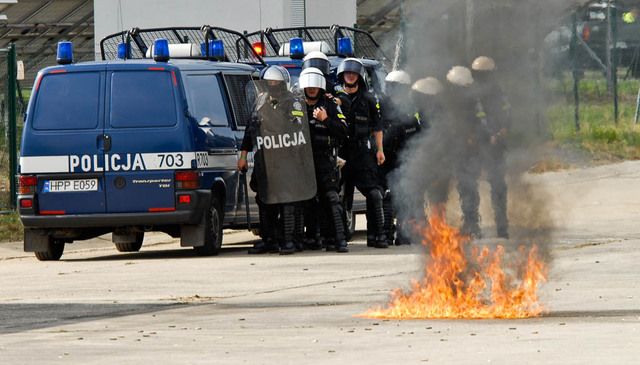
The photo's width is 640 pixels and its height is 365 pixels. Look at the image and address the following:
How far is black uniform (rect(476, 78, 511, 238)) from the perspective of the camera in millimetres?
11664

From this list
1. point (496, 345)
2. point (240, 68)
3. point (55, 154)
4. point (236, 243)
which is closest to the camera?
point (496, 345)

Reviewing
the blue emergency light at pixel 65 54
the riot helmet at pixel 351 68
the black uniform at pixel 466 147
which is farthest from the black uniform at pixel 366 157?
the black uniform at pixel 466 147

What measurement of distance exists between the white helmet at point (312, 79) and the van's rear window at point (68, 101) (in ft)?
6.58

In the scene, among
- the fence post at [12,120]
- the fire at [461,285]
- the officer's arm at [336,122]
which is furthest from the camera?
the fence post at [12,120]

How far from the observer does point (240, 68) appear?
17891 millimetres

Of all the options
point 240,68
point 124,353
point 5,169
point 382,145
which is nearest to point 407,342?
point 124,353

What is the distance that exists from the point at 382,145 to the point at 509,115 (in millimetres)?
4838

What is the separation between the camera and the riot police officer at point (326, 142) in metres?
16.7

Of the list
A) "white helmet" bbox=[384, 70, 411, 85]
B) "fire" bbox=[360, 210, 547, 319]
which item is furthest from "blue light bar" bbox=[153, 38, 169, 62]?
"fire" bbox=[360, 210, 547, 319]

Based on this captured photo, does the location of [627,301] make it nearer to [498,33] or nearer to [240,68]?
[498,33]

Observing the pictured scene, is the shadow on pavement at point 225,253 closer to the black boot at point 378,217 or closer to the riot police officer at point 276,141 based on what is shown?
the black boot at point 378,217

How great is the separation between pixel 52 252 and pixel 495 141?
6.36m

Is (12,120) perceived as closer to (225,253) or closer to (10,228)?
(10,228)

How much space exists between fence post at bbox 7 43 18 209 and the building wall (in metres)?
9.09
